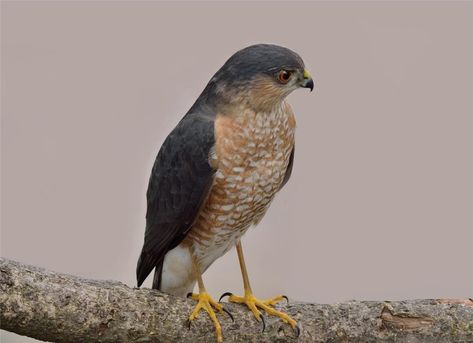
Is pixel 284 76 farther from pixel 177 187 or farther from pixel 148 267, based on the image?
pixel 148 267

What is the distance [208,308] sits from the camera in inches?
201

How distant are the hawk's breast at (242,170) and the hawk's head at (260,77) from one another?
0.38ft

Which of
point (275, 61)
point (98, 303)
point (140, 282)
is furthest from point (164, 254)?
point (275, 61)

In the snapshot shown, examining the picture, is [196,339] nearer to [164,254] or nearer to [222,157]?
[164,254]

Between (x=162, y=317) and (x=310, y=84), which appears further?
(x=310, y=84)

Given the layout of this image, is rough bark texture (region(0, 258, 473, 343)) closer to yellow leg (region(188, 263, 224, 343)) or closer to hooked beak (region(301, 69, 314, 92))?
yellow leg (region(188, 263, 224, 343))

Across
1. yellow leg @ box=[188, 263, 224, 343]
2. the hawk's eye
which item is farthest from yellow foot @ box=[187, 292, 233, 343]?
the hawk's eye

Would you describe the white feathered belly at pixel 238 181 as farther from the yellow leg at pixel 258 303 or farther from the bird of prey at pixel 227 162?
the yellow leg at pixel 258 303

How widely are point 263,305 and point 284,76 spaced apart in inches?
62.1

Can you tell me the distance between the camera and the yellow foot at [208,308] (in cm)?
500

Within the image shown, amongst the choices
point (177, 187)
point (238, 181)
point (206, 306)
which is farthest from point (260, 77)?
point (206, 306)

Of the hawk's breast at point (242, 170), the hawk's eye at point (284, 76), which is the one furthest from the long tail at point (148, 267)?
the hawk's eye at point (284, 76)

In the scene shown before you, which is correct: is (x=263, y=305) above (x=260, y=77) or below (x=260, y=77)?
below

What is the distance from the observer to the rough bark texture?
4.18 metres
